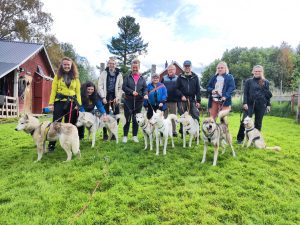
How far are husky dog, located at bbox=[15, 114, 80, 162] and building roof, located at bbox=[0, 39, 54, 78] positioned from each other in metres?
10.9

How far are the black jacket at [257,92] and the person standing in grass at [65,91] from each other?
15.1 feet

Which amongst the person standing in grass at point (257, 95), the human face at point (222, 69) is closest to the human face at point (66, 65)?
the human face at point (222, 69)

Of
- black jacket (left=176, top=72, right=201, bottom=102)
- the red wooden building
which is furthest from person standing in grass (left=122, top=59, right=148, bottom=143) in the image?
the red wooden building

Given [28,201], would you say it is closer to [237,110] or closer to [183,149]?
[183,149]

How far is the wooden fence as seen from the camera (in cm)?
1567

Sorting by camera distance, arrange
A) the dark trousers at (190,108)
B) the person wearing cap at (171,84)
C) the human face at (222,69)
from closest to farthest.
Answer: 1. the human face at (222,69)
2. the dark trousers at (190,108)
3. the person wearing cap at (171,84)

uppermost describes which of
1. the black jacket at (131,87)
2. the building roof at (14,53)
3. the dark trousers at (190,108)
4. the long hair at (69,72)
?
the building roof at (14,53)

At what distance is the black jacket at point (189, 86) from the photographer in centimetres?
722

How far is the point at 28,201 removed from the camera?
4.09 meters

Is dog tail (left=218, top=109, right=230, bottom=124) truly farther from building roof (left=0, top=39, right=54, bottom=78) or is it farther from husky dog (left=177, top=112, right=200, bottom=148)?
building roof (left=0, top=39, right=54, bottom=78)

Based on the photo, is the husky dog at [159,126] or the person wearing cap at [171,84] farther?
the person wearing cap at [171,84]

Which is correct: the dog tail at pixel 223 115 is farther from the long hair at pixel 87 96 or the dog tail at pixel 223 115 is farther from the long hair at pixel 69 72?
the long hair at pixel 69 72

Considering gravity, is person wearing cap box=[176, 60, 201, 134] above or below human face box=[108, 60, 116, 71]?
below

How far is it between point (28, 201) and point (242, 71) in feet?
153
